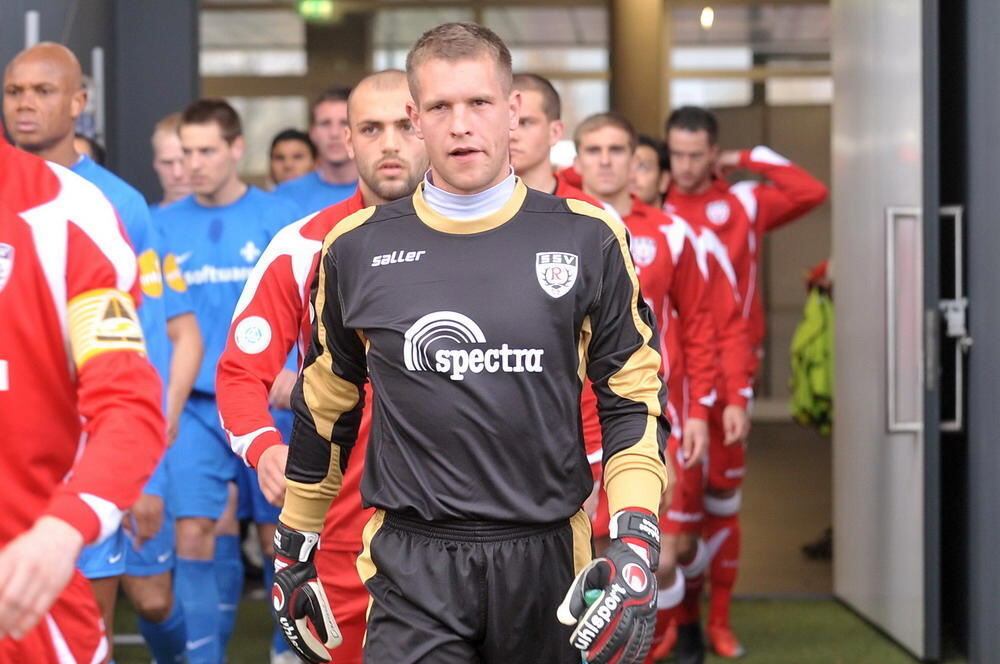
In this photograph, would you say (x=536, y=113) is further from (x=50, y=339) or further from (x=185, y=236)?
(x=50, y=339)

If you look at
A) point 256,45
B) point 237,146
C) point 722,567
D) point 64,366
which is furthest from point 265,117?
point 64,366

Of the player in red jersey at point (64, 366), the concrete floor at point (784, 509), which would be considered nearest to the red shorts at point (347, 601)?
the player in red jersey at point (64, 366)

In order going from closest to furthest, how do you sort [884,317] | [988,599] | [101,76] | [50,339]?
1. [50,339]
2. [988,599]
3. [884,317]
4. [101,76]

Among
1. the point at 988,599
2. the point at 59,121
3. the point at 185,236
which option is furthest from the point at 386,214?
the point at 988,599

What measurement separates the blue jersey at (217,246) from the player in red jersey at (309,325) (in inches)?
82.2

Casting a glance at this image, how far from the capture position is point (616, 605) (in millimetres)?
2627

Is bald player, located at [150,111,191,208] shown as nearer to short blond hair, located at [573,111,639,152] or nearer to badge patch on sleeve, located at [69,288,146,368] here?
short blond hair, located at [573,111,639,152]

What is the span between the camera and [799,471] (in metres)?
12.0

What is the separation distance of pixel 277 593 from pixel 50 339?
2.97 feet

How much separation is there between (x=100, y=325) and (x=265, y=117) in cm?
1221

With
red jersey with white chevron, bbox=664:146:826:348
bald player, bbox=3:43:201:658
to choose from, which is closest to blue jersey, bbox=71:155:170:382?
bald player, bbox=3:43:201:658

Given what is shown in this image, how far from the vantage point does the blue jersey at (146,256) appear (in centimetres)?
451

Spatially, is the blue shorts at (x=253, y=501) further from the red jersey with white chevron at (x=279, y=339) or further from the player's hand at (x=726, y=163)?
the player's hand at (x=726, y=163)

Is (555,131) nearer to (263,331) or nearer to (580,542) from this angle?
(263,331)
